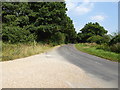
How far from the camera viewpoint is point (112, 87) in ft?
15.2

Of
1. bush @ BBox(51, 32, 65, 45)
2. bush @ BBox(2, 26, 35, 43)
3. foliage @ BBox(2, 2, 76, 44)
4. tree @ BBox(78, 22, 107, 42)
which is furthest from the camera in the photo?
tree @ BBox(78, 22, 107, 42)

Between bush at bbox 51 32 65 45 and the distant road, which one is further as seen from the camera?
bush at bbox 51 32 65 45

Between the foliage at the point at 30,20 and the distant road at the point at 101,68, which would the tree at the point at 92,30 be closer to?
the foliage at the point at 30,20

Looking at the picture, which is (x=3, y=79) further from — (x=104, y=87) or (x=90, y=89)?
(x=104, y=87)

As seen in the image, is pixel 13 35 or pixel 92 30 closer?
pixel 13 35

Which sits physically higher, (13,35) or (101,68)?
(13,35)

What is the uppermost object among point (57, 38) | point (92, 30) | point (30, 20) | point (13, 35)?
point (92, 30)

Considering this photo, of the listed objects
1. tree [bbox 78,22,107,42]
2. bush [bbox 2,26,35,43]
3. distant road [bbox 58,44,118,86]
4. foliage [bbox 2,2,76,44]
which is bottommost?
distant road [bbox 58,44,118,86]

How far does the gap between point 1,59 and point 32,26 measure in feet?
41.6

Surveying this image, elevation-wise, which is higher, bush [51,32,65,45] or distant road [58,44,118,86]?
bush [51,32,65,45]

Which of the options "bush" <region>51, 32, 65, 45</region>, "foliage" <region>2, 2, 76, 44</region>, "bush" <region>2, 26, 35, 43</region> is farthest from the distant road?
"bush" <region>51, 32, 65, 45</region>

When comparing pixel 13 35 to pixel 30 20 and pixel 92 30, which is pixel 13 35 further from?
pixel 92 30

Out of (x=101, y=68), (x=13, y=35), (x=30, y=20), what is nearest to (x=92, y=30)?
(x=30, y=20)

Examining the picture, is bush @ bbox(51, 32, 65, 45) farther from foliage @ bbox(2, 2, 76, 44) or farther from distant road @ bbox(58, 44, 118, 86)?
distant road @ bbox(58, 44, 118, 86)
